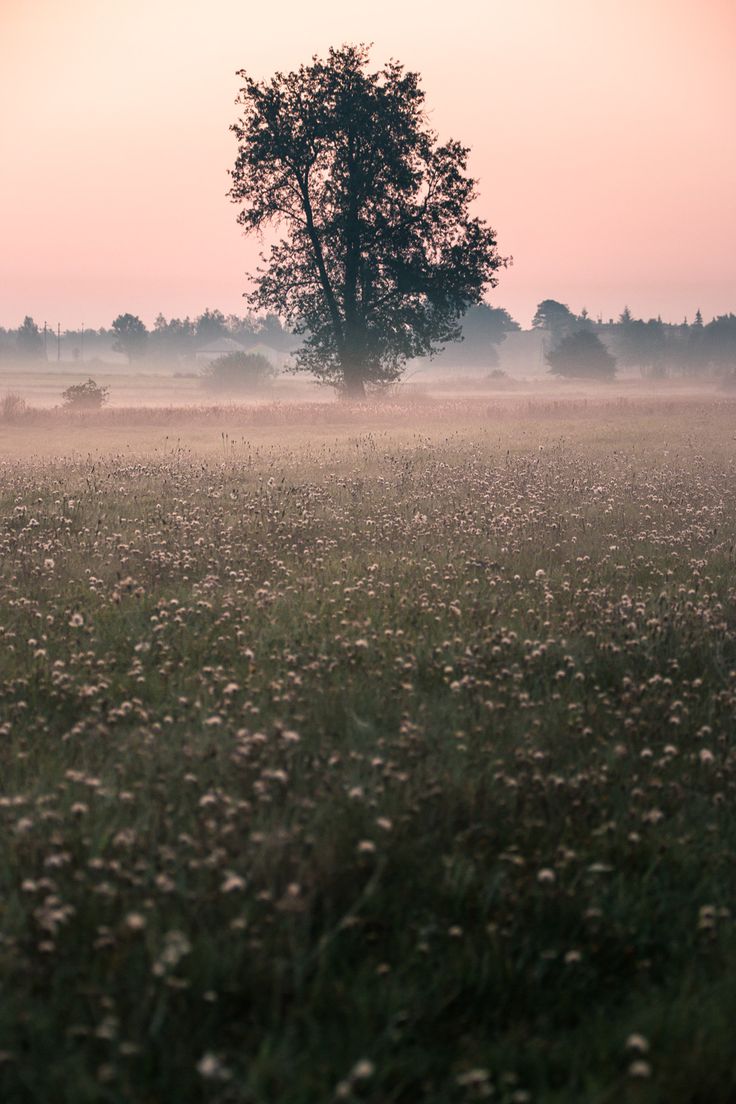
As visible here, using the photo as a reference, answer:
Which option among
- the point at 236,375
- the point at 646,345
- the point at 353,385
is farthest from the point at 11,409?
the point at 646,345

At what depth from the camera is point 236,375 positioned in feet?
328

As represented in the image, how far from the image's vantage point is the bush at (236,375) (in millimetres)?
99250

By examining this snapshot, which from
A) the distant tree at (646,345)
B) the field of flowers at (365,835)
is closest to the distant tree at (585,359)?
the distant tree at (646,345)

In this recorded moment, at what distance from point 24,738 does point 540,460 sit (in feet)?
64.7

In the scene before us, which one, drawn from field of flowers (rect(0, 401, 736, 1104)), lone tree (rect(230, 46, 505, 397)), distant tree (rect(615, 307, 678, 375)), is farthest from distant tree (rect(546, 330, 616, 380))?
field of flowers (rect(0, 401, 736, 1104))

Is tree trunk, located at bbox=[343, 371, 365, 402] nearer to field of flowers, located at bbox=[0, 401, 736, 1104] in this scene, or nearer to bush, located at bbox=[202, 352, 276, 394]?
field of flowers, located at bbox=[0, 401, 736, 1104]

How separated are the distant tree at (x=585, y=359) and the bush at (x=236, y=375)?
50.0 m

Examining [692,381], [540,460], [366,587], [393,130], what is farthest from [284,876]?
[692,381]

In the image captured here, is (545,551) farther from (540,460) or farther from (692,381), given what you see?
(692,381)

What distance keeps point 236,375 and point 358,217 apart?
53.4 meters

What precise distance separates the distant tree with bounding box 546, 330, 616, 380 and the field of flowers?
127m

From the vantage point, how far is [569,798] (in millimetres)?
5266

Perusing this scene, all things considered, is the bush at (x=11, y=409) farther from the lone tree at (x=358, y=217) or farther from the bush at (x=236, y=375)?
the bush at (x=236, y=375)

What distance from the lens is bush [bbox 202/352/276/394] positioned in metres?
99.2
